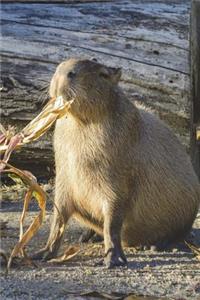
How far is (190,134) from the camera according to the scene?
6.64m

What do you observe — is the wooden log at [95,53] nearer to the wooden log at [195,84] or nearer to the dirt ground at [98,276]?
the wooden log at [195,84]

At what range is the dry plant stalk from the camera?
4.38 meters

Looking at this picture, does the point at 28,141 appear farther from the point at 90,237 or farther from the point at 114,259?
the point at 90,237

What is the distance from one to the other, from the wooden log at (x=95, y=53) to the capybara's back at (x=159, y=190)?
41.4 inches

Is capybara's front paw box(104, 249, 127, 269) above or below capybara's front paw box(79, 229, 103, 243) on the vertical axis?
above

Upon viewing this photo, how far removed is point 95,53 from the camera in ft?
21.3

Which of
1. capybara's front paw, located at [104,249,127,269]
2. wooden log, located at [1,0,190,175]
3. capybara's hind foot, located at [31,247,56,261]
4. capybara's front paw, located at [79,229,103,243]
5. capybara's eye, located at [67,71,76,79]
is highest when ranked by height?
capybara's eye, located at [67,71,76,79]

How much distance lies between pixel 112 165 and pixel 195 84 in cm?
231

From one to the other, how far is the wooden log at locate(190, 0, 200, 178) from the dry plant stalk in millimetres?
2336

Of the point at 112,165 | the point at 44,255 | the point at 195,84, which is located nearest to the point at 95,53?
the point at 195,84

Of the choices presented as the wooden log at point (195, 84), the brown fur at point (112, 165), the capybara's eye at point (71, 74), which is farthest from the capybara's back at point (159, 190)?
the wooden log at point (195, 84)

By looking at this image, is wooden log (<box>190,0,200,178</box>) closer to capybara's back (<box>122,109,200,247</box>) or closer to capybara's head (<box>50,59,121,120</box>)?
capybara's back (<box>122,109,200,247</box>)

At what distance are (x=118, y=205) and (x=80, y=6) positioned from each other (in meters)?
2.22

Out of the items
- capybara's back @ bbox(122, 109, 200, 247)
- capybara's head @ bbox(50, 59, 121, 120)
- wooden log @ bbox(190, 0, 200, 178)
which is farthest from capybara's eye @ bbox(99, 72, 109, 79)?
wooden log @ bbox(190, 0, 200, 178)
